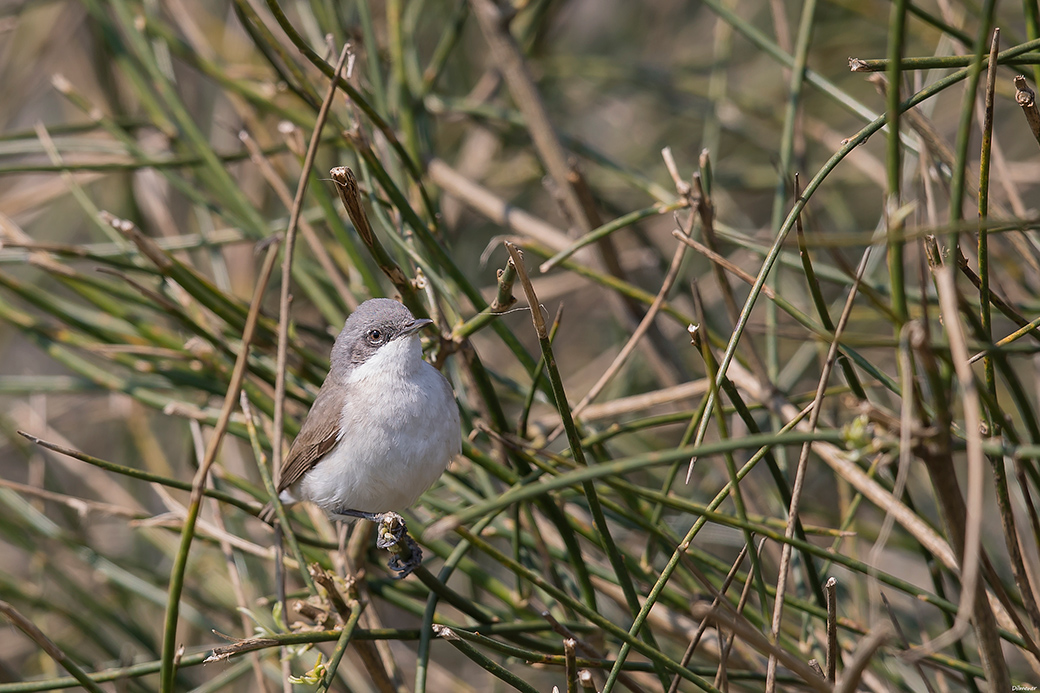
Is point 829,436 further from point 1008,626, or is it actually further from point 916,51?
point 916,51

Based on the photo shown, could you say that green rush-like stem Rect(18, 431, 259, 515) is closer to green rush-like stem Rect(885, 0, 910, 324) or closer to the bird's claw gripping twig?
the bird's claw gripping twig

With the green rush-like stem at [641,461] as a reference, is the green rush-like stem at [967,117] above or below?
above

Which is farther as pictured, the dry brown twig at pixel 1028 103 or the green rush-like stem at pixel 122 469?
the green rush-like stem at pixel 122 469

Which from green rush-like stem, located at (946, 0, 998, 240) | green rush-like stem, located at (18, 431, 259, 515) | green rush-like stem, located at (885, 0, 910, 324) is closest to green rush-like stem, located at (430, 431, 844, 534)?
green rush-like stem, located at (885, 0, 910, 324)

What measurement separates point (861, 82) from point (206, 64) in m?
4.38

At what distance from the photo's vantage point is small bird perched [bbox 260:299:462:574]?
9.39 ft

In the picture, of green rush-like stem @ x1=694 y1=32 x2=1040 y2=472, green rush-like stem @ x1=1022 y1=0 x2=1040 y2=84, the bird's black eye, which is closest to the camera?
green rush-like stem @ x1=694 y1=32 x2=1040 y2=472

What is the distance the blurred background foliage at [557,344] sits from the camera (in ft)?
6.24

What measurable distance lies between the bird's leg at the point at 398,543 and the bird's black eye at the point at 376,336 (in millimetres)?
605

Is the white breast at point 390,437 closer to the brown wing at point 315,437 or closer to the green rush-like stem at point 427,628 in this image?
the brown wing at point 315,437

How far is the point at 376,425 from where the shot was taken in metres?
3.04

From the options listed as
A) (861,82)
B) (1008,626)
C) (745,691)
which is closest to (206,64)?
(745,691)

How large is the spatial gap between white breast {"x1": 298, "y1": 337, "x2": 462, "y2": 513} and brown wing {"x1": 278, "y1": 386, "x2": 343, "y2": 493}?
0.04 metres

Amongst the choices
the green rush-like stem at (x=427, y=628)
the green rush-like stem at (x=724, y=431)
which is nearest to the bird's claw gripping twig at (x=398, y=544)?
the green rush-like stem at (x=427, y=628)
